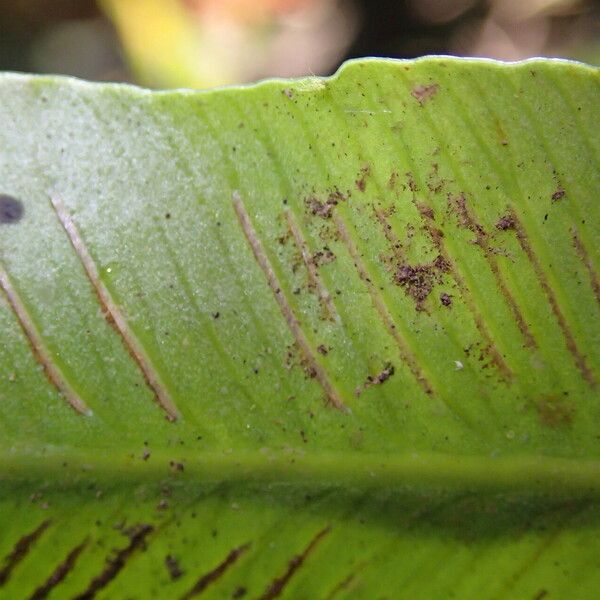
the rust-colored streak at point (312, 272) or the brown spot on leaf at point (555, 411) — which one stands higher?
the rust-colored streak at point (312, 272)

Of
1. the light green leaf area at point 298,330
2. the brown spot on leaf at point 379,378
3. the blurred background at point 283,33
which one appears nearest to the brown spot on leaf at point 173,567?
the light green leaf area at point 298,330

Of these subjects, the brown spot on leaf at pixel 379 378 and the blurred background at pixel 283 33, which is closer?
the brown spot on leaf at pixel 379 378

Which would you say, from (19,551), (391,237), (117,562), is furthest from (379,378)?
(19,551)

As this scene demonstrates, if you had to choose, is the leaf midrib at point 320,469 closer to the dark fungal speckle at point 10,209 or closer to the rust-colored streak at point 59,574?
the rust-colored streak at point 59,574

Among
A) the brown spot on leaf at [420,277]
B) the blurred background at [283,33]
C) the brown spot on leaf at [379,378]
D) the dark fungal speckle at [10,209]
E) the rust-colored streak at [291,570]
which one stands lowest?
the rust-colored streak at [291,570]

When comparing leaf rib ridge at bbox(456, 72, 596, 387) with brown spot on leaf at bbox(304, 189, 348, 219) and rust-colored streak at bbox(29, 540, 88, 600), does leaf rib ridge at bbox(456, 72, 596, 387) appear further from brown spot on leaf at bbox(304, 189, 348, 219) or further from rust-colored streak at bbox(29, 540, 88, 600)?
rust-colored streak at bbox(29, 540, 88, 600)

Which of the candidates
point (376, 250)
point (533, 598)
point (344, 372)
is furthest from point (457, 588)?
point (376, 250)
